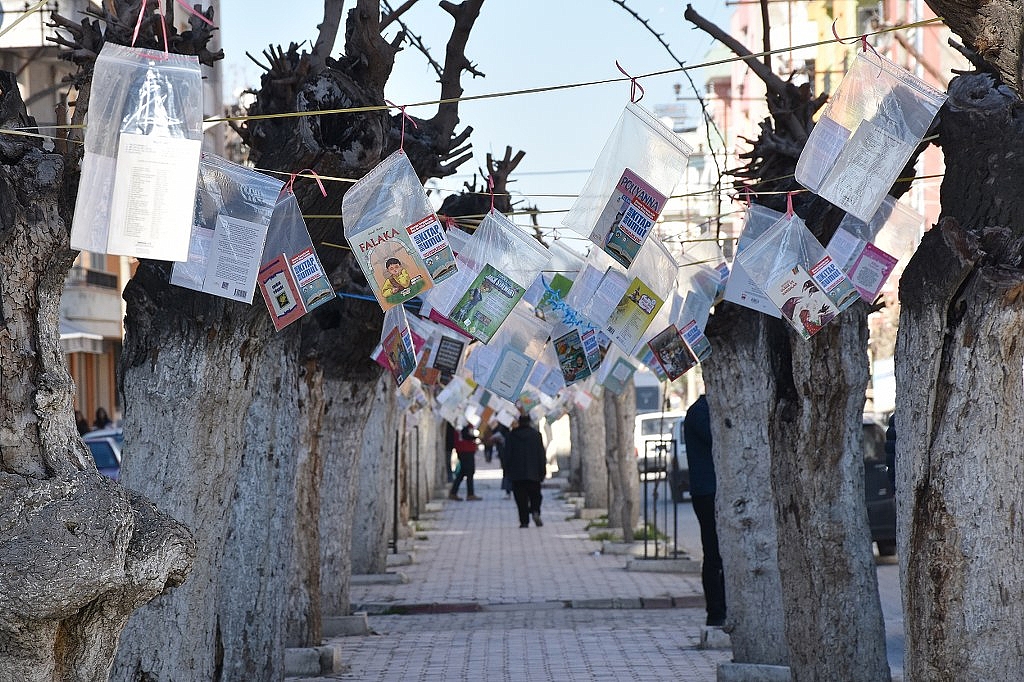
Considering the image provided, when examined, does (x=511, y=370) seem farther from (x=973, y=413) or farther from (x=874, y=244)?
(x=973, y=413)

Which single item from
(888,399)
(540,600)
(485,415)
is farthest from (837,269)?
(888,399)

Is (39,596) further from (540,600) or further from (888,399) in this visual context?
(888,399)

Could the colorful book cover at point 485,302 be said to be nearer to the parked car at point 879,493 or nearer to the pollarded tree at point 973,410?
the pollarded tree at point 973,410

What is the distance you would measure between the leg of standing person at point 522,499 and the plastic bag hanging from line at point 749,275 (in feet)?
59.1

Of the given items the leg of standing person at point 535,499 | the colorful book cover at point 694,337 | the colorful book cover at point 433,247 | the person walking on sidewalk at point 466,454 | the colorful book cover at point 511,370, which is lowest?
the leg of standing person at point 535,499

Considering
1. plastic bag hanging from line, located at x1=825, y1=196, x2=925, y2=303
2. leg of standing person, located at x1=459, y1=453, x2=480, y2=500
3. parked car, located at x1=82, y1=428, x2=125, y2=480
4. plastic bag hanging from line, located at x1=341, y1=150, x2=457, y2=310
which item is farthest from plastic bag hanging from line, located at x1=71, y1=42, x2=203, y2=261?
leg of standing person, located at x1=459, y1=453, x2=480, y2=500

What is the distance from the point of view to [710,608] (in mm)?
12375

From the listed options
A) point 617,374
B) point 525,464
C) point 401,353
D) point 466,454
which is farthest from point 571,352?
point 466,454

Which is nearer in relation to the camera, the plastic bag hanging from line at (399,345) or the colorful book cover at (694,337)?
the colorful book cover at (694,337)

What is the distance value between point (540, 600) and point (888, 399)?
27741 millimetres

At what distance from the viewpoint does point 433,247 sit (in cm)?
753

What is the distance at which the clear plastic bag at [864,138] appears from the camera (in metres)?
6.64

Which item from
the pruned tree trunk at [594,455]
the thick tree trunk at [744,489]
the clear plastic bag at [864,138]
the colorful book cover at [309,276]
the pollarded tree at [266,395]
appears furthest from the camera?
the pruned tree trunk at [594,455]

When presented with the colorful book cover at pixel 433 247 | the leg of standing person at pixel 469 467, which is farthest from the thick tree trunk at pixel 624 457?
the leg of standing person at pixel 469 467
